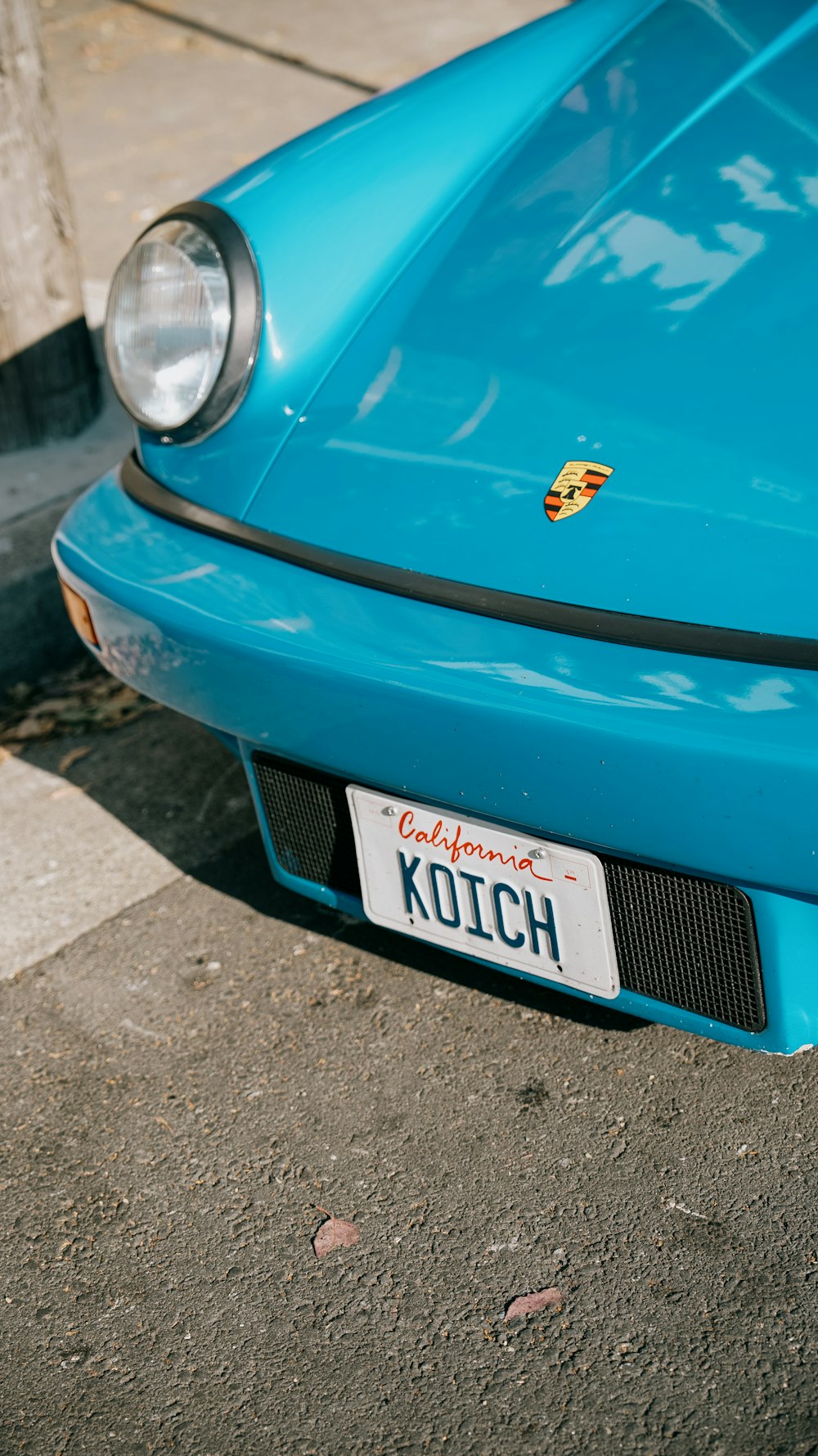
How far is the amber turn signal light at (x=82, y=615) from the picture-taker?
1911 mm

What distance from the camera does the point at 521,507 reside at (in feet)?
5.16

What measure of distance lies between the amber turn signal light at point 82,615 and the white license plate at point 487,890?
482mm

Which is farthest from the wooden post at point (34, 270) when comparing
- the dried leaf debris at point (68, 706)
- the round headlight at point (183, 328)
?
the round headlight at point (183, 328)

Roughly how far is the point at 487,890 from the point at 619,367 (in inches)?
24.7

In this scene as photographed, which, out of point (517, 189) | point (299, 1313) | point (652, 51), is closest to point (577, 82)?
point (652, 51)

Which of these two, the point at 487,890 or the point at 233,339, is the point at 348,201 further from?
the point at 487,890

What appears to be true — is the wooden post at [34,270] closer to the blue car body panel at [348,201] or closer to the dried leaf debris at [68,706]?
the dried leaf debris at [68,706]

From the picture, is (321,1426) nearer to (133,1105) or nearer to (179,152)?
(133,1105)

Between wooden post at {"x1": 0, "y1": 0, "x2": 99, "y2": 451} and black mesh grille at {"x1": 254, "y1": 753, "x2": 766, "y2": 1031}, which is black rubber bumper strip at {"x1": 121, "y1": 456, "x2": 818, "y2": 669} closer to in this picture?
black mesh grille at {"x1": 254, "y1": 753, "x2": 766, "y2": 1031}

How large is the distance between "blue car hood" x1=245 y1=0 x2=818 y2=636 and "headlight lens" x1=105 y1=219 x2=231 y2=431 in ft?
0.58

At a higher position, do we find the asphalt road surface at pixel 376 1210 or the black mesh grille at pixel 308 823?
the black mesh grille at pixel 308 823

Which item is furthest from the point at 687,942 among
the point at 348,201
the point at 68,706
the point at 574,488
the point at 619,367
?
the point at 68,706

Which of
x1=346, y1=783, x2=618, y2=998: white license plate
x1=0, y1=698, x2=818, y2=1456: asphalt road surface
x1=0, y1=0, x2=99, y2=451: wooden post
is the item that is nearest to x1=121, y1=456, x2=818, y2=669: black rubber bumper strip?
x1=346, y1=783, x2=618, y2=998: white license plate

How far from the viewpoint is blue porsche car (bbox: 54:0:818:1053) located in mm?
1401
